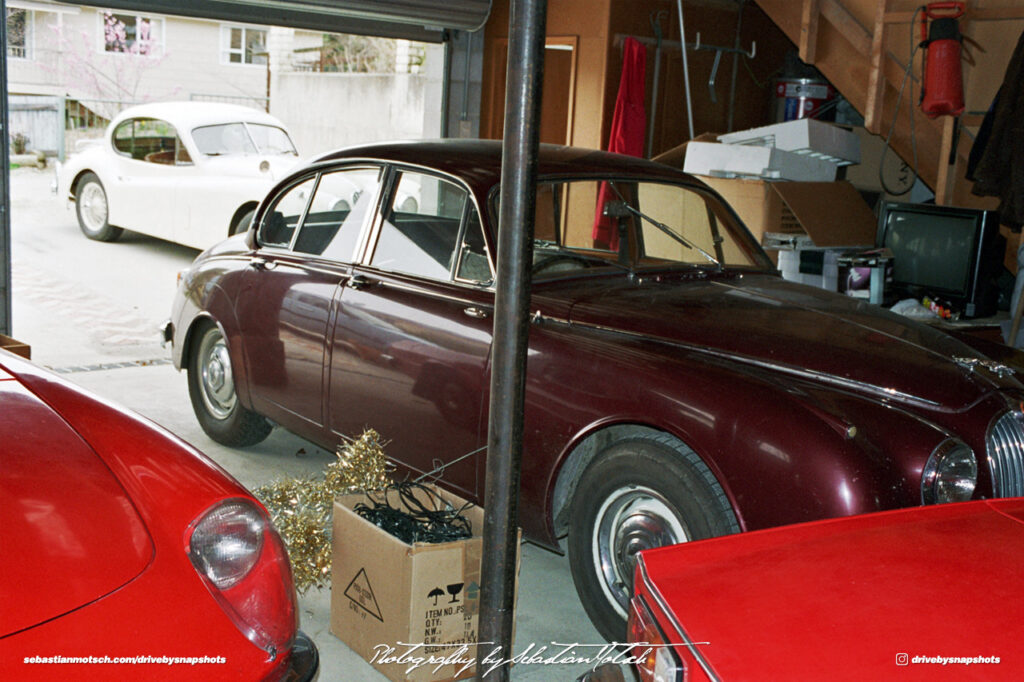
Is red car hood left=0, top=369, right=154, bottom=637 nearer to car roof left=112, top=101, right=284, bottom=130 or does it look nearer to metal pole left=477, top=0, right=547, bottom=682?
metal pole left=477, top=0, right=547, bottom=682

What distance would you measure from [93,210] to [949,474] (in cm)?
1159

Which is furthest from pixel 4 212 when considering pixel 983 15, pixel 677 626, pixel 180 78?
pixel 180 78

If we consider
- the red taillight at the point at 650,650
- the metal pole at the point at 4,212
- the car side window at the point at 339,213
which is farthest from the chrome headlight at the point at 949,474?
the metal pole at the point at 4,212

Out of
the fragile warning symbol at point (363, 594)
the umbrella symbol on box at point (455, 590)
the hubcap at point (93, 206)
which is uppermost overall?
the hubcap at point (93, 206)

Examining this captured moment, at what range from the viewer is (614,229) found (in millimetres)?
4266

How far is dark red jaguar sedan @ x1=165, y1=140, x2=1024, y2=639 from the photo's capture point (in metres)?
3.08

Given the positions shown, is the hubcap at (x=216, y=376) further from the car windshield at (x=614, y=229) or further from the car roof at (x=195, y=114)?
the car roof at (x=195, y=114)

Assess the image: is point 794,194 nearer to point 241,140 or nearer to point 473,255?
point 473,255

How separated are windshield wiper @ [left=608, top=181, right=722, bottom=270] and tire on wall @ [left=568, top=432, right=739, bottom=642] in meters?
1.23

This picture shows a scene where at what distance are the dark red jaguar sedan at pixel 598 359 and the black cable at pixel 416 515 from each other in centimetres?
29

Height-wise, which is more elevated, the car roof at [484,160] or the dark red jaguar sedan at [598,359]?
the car roof at [484,160]

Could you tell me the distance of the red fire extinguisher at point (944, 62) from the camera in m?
6.63

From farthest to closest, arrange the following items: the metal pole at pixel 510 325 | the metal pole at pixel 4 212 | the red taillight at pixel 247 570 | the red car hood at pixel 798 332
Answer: the metal pole at pixel 4 212 → the red car hood at pixel 798 332 → the metal pole at pixel 510 325 → the red taillight at pixel 247 570

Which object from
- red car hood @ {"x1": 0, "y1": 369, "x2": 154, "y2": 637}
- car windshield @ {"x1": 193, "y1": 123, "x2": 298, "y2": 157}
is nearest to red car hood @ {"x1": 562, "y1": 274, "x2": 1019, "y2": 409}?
red car hood @ {"x1": 0, "y1": 369, "x2": 154, "y2": 637}
